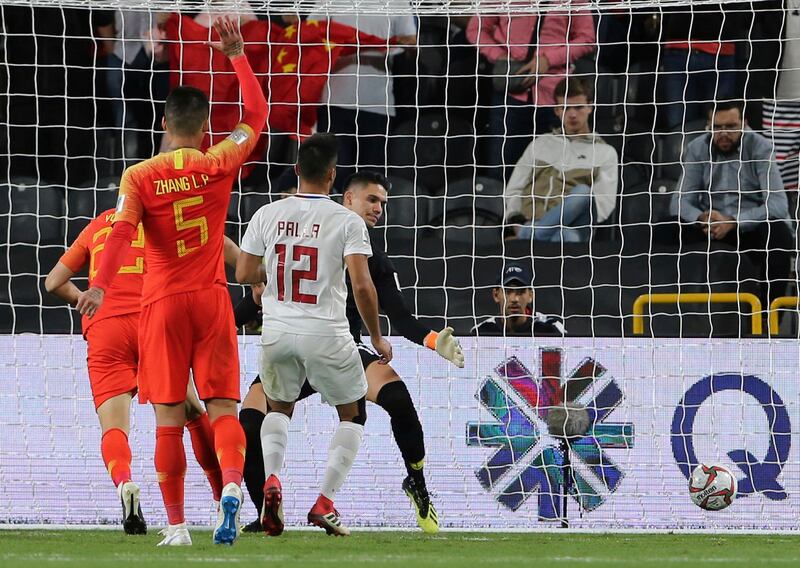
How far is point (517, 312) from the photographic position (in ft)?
29.2

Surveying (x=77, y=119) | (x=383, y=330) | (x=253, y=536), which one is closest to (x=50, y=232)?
(x=77, y=119)

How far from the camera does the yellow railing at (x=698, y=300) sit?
29.5 ft

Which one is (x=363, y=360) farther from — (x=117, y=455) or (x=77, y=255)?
(x=77, y=255)

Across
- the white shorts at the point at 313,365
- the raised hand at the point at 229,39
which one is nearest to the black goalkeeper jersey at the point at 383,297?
the white shorts at the point at 313,365

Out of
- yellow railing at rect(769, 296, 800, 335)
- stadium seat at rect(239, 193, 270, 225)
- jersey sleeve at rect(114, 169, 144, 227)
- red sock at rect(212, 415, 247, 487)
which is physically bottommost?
red sock at rect(212, 415, 247, 487)

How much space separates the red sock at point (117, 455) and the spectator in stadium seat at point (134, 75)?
187 inches

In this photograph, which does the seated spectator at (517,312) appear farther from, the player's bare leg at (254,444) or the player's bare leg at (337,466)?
the player's bare leg at (337,466)

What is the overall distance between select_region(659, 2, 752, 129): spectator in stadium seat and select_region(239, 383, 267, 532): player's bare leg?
5.06 meters

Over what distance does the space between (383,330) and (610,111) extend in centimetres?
336

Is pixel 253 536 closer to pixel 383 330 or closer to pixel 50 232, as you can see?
pixel 383 330

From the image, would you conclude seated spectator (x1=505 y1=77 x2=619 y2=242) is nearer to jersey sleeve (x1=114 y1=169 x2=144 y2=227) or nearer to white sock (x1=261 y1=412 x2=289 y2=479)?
white sock (x1=261 y1=412 x2=289 y2=479)

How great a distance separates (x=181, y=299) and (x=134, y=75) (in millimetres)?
5901

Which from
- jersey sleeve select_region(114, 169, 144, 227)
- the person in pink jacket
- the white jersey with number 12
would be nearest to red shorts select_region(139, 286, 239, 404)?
jersey sleeve select_region(114, 169, 144, 227)

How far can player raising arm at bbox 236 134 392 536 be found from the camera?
20.0ft
